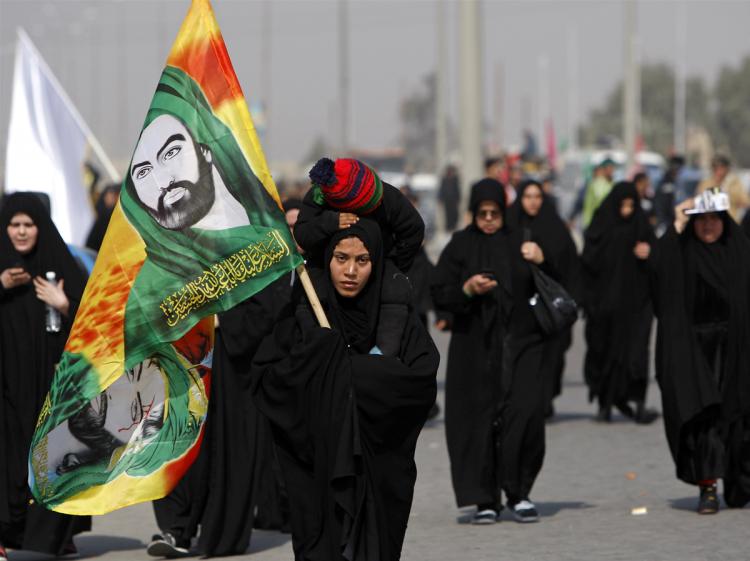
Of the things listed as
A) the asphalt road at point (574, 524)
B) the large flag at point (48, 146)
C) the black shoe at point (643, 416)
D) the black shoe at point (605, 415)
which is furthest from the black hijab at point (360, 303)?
the large flag at point (48, 146)

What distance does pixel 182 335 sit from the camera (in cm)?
651

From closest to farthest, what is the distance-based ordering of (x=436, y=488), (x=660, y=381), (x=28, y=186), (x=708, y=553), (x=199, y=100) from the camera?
(x=199, y=100), (x=708, y=553), (x=660, y=381), (x=436, y=488), (x=28, y=186)

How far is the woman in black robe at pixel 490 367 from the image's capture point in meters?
8.84

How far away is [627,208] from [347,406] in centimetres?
801

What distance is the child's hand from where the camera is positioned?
577 centimetres

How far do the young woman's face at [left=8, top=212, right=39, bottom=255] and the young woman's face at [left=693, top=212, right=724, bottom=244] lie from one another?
317 centimetres

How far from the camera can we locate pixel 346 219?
5.78m

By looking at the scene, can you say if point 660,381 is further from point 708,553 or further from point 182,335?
point 182,335

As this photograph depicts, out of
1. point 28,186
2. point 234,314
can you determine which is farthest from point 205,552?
point 28,186

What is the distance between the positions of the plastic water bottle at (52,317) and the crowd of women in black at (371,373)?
4 cm

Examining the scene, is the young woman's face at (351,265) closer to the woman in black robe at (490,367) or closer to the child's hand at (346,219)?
the child's hand at (346,219)

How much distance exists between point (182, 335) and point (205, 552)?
1.85 metres

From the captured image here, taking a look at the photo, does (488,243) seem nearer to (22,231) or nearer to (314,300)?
(22,231)

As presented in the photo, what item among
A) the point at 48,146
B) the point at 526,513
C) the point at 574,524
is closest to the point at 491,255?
the point at 526,513
